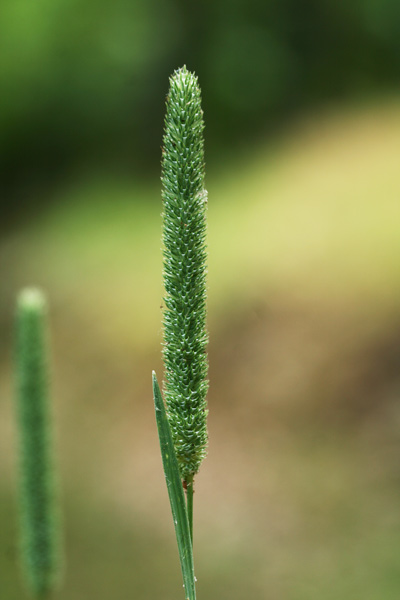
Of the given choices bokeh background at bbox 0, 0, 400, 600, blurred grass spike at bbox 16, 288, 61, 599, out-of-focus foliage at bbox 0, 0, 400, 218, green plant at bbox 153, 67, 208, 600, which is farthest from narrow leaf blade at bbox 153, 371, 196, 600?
out-of-focus foliage at bbox 0, 0, 400, 218

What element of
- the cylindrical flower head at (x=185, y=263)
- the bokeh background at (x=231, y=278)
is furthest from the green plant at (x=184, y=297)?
the bokeh background at (x=231, y=278)

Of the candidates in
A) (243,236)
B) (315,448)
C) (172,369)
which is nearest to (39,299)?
(172,369)

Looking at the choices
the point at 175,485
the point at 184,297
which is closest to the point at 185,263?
the point at 184,297

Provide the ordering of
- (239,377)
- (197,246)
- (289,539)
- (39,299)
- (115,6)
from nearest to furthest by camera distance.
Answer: (197,246)
(39,299)
(289,539)
(239,377)
(115,6)

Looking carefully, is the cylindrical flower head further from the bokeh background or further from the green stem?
the bokeh background

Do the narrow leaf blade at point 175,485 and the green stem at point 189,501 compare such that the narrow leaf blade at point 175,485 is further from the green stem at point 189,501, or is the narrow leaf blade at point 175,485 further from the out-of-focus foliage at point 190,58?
the out-of-focus foliage at point 190,58

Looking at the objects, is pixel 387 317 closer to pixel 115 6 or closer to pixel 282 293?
pixel 282 293

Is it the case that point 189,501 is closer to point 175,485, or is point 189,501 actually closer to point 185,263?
point 175,485
